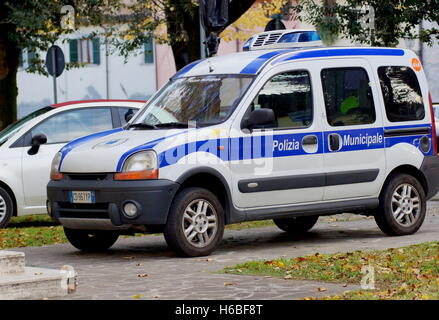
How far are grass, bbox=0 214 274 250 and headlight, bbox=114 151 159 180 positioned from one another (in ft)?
8.71

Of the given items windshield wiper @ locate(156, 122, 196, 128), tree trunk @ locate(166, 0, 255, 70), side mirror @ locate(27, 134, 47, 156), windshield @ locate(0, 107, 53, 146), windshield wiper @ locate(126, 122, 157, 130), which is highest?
tree trunk @ locate(166, 0, 255, 70)

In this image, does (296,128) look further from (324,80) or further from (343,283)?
(343,283)

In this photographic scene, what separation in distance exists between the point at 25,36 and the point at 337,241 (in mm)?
13054

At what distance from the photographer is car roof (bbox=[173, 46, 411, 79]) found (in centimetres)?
1259

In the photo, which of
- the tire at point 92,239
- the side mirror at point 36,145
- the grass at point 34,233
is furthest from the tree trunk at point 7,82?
the tire at point 92,239

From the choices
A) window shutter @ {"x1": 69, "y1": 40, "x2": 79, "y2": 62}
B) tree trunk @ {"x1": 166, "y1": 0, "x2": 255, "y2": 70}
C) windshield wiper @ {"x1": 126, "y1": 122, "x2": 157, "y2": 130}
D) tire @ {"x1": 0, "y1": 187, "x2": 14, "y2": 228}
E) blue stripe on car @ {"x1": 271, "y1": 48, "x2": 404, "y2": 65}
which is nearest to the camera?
windshield wiper @ {"x1": 126, "y1": 122, "x2": 157, "y2": 130}

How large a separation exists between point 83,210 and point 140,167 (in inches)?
31.1

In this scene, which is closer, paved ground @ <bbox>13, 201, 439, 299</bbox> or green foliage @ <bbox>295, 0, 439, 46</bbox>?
paved ground @ <bbox>13, 201, 439, 299</bbox>

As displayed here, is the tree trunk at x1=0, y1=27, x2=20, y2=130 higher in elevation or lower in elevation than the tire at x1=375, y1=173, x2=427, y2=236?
higher

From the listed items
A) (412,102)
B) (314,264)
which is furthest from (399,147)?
(314,264)

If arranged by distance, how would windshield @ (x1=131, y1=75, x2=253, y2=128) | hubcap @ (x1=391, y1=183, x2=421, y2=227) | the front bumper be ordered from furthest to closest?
hubcap @ (x1=391, y1=183, x2=421, y2=227)
windshield @ (x1=131, y1=75, x2=253, y2=128)
the front bumper

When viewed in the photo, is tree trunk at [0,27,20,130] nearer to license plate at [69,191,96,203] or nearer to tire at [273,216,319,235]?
tire at [273,216,319,235]

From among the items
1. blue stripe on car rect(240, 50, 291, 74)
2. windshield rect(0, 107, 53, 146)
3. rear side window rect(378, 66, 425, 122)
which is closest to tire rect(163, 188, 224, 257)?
blue stripe on car rect(240, 50, 291, 74)

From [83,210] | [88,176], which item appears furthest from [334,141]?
[83,210]
